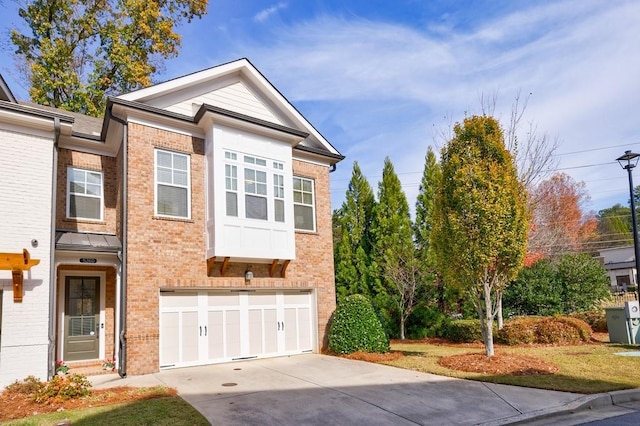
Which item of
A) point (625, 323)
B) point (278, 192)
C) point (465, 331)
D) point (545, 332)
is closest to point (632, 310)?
point (625, 323)

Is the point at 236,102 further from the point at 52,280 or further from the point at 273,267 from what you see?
the point at 52,280

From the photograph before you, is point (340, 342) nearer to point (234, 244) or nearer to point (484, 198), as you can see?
point (234, 244)

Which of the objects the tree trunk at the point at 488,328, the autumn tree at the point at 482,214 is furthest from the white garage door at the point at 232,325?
the tree trunk at the point at 488,328

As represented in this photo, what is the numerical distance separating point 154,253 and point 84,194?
10.5 ft

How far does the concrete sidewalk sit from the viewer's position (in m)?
6.82

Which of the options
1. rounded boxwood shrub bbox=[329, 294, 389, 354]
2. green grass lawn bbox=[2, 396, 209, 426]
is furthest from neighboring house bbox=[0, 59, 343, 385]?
green grass lawn bbox=[2, 396, 209, 426]

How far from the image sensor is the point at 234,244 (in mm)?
11688

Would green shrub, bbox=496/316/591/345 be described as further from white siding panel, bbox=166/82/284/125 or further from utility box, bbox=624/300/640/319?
white siding panel, bbox=166/82/284/125

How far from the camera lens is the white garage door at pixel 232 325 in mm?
11117

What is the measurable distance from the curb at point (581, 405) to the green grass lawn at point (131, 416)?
4.34m

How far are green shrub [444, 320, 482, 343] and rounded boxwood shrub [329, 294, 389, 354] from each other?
15.2 ft

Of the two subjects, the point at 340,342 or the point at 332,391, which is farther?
the point at 340,342

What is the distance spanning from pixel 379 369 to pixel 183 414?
4.98 m

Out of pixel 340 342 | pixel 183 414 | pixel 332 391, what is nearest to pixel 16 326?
pixel 183 414
